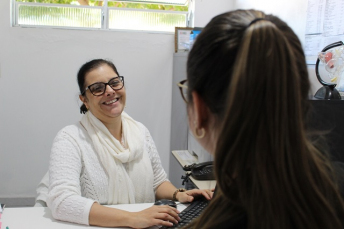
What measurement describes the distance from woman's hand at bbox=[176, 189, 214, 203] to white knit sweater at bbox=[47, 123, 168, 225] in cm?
30

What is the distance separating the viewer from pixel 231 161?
620mm

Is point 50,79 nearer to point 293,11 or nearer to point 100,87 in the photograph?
point 100,87

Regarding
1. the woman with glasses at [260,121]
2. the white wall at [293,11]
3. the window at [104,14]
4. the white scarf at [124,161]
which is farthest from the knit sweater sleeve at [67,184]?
the window at [104,14]

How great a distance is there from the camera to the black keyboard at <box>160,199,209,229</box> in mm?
1342

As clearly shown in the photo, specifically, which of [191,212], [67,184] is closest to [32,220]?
[67,184]

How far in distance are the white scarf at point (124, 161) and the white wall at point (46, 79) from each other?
1.56m

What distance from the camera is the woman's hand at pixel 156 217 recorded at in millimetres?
1325

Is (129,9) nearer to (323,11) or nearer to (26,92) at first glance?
(26,92)

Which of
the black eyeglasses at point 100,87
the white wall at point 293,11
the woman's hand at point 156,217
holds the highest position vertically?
the white wall at point 293,11

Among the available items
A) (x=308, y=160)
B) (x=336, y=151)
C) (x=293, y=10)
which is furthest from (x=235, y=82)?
(x=293, y=10)

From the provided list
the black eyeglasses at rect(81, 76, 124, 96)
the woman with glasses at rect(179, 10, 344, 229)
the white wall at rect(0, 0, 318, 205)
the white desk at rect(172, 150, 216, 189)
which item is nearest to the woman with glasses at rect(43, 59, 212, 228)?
the black eyeglasses at rect(81, 76, 124, 96)

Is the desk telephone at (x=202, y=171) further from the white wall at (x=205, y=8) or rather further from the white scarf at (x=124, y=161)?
the white wall at (x=205, y=8)

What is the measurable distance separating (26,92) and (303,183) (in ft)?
10.0

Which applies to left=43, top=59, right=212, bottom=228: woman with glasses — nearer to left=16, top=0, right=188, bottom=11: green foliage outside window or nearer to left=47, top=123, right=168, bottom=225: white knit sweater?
left=47, top=123, right=168, bottom=225: white knit sweater
